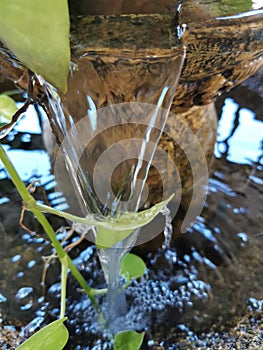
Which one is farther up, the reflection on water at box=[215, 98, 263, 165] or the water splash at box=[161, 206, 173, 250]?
the reflection on water at box=[215, 98, 263, 165]

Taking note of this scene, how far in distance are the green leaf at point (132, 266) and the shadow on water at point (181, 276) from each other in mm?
35

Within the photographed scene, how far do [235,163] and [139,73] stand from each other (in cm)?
57

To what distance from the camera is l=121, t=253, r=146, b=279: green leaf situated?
83 cm

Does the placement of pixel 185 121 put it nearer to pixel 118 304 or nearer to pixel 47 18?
pixel 118 304

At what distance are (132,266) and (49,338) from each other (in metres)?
0.30

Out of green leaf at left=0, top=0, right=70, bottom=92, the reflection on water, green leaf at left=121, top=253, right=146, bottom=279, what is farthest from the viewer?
the reflection on water

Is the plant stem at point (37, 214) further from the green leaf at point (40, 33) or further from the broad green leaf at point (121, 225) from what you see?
the green leaf at point (40, 33)

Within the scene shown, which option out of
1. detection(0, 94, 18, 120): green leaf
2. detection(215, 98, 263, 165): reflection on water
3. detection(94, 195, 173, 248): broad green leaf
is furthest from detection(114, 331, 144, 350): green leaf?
detection(215, 98, 263, 165): reflection on water

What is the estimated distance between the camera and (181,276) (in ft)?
2.83

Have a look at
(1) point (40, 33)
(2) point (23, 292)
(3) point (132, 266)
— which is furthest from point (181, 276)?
(1) point (40, 33)

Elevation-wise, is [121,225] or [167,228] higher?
[121,225]

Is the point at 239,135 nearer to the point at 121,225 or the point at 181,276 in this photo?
the point at 181,276

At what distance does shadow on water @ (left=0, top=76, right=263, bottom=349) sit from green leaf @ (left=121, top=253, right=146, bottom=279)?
4 cm

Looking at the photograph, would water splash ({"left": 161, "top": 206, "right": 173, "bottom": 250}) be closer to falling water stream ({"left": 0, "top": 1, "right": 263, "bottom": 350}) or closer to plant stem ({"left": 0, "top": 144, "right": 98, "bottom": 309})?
falling water stream ({"left": 0, "top": 1, "right": 263, "bottom": 350})
